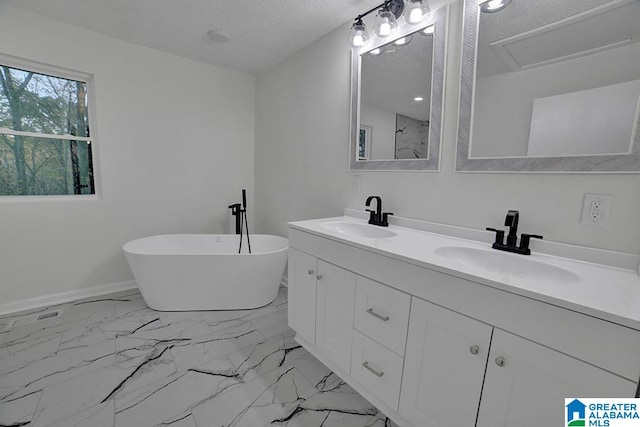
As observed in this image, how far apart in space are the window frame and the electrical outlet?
3521 millimetres

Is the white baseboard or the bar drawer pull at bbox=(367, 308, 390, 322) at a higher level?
the bar drawer pull at bbox=(367, 308, 390, 322)

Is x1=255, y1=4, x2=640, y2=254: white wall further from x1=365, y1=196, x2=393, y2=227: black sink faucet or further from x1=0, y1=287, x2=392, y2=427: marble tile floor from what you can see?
x1=0, y1=287, x2=392, y2=427: marble tile floor

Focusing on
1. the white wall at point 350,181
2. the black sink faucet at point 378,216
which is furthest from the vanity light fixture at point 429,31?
the black sink faucet at point 378,216

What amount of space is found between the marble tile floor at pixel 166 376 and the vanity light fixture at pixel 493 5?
2.14 metres

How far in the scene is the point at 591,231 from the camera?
1168 millimetres

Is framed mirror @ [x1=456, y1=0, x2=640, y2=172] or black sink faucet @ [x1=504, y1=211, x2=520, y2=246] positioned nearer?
framed mirror @ [x1=456, y1=0, x2=640, y2=172]

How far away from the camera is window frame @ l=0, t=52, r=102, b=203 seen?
223 centimetres

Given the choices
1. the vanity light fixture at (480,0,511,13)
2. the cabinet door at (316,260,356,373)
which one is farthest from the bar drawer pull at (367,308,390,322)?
the vanity light fixture at (480,0,511,13)

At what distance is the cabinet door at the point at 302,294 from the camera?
173 centimetres

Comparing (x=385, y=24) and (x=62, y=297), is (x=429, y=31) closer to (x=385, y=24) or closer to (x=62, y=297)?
(x=385, y=24)

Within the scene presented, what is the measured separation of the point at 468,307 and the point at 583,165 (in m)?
0.81

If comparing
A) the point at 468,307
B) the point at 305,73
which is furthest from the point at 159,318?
the point at 305,73

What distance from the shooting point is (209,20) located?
2158 mm

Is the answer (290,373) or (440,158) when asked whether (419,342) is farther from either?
(440,158)
